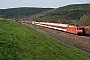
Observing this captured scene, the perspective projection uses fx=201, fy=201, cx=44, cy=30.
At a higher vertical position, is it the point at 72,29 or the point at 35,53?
the point at 35,53

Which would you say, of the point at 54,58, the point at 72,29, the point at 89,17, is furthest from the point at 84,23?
the point at 54,58

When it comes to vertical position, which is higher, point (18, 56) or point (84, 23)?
point (18, 56)

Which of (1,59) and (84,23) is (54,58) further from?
(84,23)

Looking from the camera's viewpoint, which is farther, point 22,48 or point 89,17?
point 89,17

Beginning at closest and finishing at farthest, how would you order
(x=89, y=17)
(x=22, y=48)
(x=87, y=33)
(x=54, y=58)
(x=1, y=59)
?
(x=1, y=59)
(x=22, y=48)
(x=54, y=58)
(x=87, y=33)
(x=89, y=17)

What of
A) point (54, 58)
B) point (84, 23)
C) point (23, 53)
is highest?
point (23, 53)

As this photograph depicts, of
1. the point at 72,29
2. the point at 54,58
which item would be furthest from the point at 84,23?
the point at 54,58

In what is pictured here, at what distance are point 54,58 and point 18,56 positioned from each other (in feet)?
13.3

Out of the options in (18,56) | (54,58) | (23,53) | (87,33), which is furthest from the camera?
(87,33)

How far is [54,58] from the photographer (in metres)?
16.5

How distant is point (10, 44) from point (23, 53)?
55.6 inches

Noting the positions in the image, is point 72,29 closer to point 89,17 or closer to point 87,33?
point 87,33

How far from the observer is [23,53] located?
1434cm

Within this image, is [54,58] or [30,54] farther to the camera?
[54,58]
